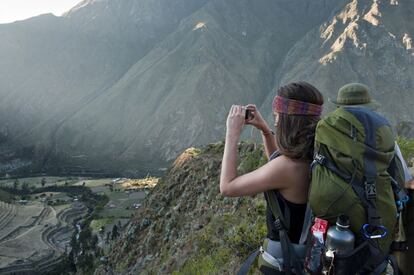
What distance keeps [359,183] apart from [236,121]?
1342 millimetres

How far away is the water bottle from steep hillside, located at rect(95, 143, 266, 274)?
493 cm

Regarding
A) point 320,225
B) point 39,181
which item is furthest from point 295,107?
point 39,181

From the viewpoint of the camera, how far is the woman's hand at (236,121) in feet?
13.9

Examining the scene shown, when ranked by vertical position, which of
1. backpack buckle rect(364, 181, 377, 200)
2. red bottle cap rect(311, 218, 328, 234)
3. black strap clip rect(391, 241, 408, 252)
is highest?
backpack buckle rect(364, 181, 377, 200)

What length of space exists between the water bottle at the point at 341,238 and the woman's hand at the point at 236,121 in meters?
1.26

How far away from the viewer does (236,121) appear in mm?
4297

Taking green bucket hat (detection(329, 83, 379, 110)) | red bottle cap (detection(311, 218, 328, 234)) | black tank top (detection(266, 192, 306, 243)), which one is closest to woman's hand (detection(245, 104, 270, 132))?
green bucket hat (detection(329, 83, 379, 110))

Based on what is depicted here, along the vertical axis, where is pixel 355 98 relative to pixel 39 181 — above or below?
above

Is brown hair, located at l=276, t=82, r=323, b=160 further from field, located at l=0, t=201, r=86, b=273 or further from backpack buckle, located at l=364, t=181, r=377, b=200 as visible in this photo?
field, located at l=0, t=201, r=86, b=273

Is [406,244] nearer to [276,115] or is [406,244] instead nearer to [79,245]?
[276,115]

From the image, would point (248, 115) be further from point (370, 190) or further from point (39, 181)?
point (39, 181)

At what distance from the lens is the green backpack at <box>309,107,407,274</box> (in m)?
3.43

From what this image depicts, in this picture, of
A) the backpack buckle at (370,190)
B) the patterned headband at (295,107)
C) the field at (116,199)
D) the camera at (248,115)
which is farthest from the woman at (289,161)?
the field at (116,199)

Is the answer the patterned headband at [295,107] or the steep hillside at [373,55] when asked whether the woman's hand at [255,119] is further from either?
the steep hillside at [373,55]
